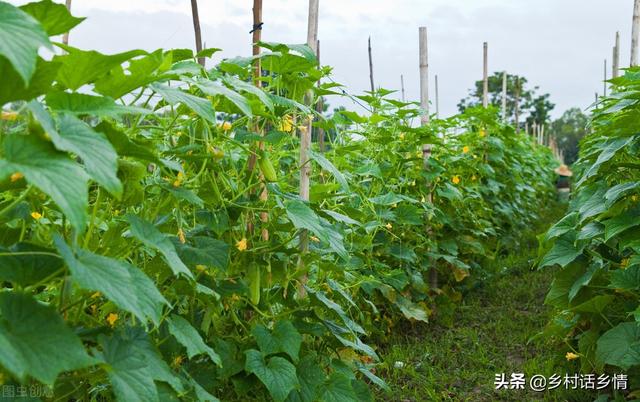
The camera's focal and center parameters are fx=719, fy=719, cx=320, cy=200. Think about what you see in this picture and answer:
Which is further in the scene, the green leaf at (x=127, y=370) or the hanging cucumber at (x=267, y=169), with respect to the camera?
the hanging cucumber at (x=267, y=169)

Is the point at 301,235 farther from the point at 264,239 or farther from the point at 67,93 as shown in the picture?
the point at 67,93

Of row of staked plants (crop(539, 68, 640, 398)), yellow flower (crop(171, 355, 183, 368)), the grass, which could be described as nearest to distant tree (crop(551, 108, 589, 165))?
the grass

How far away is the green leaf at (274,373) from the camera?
199 cm

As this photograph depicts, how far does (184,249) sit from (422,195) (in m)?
2.74

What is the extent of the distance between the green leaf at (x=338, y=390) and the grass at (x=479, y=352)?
0.53 metres

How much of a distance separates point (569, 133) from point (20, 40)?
41457 millimetres

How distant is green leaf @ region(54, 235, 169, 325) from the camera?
110cm

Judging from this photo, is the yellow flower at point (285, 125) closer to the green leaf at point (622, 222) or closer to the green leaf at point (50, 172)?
the green leaf at point (622, 222)

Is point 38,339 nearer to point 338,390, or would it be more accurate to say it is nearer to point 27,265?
point 27,265

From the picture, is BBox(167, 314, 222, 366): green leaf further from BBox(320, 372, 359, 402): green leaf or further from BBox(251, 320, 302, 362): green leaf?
BBox(320, 372, 359, 402): green leaf

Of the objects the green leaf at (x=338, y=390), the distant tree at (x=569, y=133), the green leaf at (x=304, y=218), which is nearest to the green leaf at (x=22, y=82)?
the green leaf at (x=304, y=218)

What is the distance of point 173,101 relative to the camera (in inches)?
53.7

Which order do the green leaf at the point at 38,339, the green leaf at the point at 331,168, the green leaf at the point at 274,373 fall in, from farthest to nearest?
the green leaf at the point at 331,168, the green leaf at the point at 274,373, the green leaf at the point at 38,339

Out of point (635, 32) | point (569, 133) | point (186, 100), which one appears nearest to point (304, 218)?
point (186, 100)
